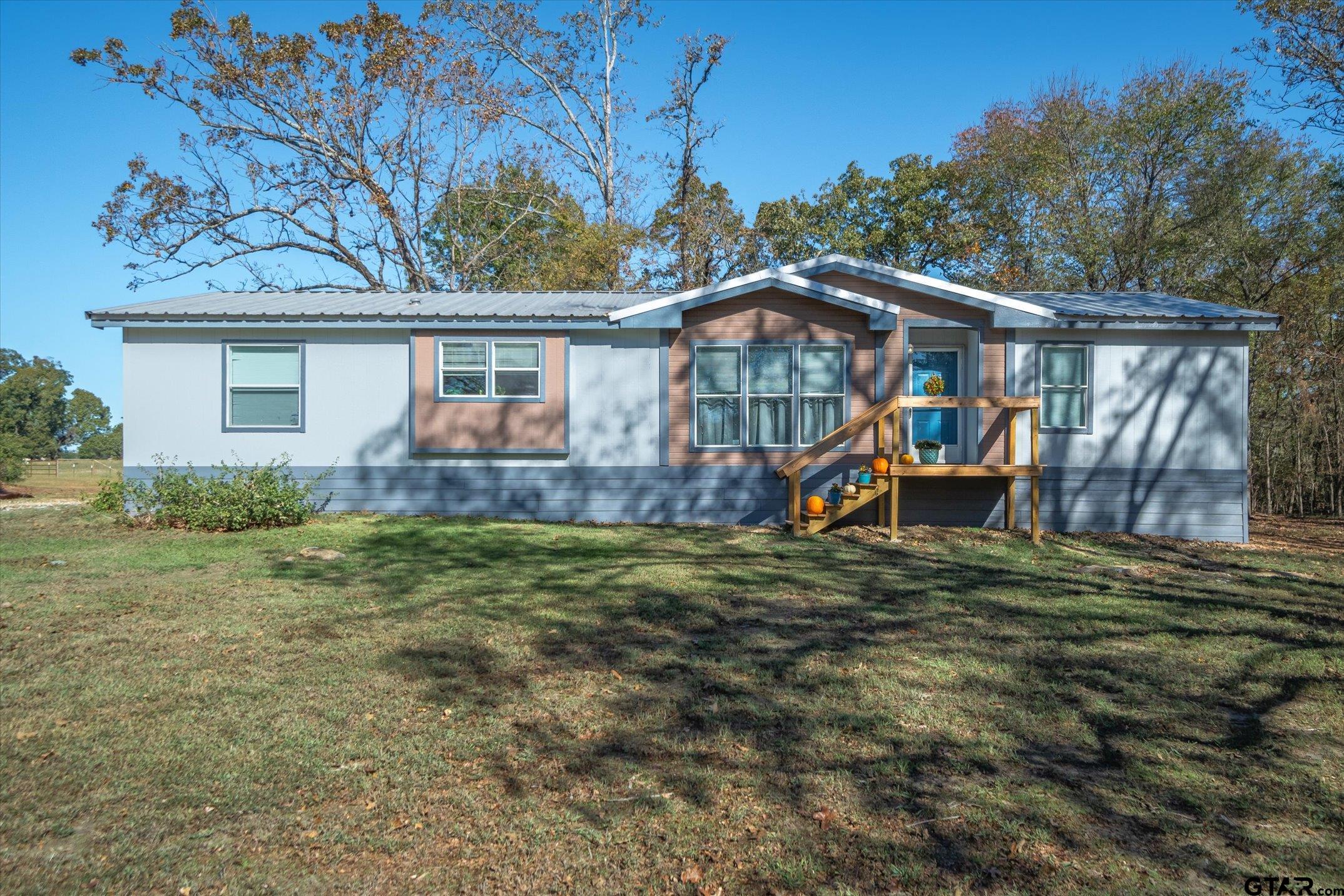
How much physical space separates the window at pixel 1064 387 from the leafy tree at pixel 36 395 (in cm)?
4399

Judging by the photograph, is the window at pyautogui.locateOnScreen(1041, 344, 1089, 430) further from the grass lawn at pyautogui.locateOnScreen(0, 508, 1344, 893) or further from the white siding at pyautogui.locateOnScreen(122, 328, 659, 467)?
the white siding at pyautogui.locateOnScreen(122, 328, 659, 467)

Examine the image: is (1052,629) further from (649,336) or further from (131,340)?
(131,340)

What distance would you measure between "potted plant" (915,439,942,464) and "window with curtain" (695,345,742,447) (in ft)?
8.36

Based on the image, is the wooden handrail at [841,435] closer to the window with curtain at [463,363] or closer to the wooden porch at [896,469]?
the wooden porch at [896,469]

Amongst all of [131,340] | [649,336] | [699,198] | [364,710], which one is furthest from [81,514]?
[699,198]

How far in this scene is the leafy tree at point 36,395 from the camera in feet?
135

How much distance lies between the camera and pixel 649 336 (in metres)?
11.8

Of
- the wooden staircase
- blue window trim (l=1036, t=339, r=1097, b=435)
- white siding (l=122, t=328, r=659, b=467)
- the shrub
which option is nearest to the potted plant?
the wooden staircase

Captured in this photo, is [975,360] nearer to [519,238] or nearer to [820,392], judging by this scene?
[820,392]

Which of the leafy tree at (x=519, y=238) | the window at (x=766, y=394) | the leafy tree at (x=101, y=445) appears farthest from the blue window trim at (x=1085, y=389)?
the leafy tree at (x=101, y=445)

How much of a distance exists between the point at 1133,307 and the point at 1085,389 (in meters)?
1.61

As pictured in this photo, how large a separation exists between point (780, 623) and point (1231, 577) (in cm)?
545

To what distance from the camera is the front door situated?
39.9 ft

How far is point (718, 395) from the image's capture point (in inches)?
467
